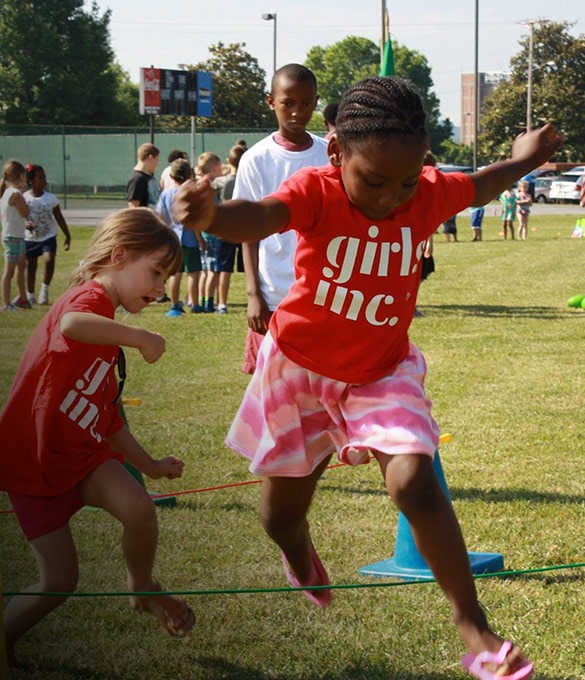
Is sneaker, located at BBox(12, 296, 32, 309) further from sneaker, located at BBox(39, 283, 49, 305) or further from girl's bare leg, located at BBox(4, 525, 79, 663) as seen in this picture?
girl's bare leg, located at BBox(4, 525, 79, 663)

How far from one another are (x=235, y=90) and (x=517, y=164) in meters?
59.8

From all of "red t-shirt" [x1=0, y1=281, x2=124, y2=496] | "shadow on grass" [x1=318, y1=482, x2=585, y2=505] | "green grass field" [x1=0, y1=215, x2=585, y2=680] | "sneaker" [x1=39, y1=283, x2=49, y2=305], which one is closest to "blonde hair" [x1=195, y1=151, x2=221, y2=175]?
"sneaker" [x1=39, y1=283, x2=49, y2=305]

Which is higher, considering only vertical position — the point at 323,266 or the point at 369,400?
the point at 323,266

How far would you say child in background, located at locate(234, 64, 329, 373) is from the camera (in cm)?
554

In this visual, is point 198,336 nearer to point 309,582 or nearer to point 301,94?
point 301,94

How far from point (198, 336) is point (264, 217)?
28.5 ft

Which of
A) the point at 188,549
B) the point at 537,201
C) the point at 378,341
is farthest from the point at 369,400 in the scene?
the point at 537,201

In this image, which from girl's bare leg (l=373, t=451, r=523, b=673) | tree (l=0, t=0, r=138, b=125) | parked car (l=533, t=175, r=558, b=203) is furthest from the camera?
tree (l=0, t=0, r=138, b=125)

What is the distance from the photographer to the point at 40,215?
572 inches

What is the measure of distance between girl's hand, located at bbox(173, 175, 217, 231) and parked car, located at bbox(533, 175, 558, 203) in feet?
159

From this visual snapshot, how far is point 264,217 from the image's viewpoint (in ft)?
10.5

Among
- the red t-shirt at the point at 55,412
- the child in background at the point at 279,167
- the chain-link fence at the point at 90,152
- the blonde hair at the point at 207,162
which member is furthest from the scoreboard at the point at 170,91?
the red t-shirt at the point at 55,412

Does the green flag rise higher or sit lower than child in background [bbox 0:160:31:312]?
higher

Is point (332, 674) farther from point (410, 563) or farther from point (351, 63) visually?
point (351, 63)
